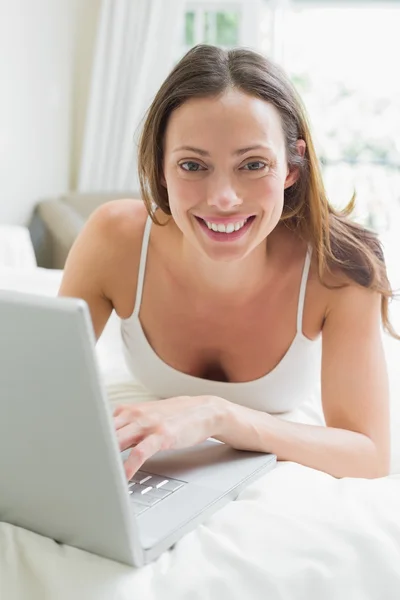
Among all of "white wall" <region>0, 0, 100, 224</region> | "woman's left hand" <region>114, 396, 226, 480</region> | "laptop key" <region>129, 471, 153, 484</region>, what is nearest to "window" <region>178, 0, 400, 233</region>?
"white wall" <region>0, 0, 100, 224</region>

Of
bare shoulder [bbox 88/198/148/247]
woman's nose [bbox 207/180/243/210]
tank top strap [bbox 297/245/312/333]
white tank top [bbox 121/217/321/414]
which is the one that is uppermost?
woman's nose [bbox 207/180/243/210]

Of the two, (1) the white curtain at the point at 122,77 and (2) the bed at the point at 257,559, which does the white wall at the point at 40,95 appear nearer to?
(1) the white curtain at the point at 122,77

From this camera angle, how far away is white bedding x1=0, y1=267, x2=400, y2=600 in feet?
2.87

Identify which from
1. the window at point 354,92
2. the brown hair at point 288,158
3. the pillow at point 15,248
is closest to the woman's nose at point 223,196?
the brown hair at point 288,158

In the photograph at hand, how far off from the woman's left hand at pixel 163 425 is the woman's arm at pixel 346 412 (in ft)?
0.15

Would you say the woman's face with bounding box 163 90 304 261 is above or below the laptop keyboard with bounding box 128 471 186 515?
above

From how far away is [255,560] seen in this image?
0.91m

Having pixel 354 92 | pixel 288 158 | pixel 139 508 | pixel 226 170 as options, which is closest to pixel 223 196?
pixel 226 170

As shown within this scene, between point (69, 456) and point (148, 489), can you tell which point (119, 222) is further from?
point (69, 456)

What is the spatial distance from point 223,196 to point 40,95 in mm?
2879

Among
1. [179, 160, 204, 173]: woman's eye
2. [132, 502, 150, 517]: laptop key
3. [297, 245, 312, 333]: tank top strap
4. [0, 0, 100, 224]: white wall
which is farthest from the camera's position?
[0, 0, 100, 224]: white wall

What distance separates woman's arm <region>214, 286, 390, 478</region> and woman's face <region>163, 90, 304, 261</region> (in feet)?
0.79

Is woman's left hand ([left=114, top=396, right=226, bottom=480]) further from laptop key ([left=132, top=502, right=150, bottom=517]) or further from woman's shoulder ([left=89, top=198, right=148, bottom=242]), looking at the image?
woman's shoulder ([left=89, top=198, right=148, bottom=242])

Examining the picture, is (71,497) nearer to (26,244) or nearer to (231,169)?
(231,169)
